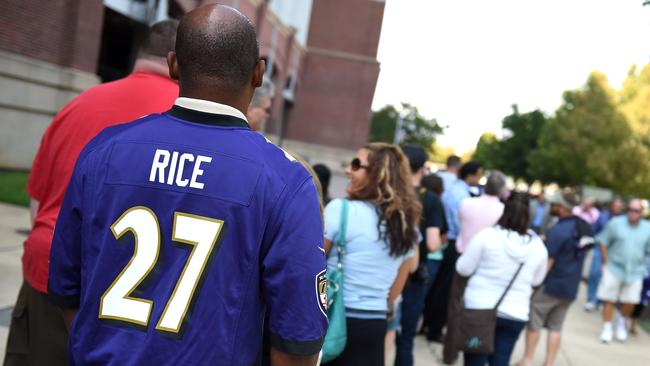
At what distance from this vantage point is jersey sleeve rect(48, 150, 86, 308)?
161cm

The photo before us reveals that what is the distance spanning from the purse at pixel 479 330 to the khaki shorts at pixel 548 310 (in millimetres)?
1832

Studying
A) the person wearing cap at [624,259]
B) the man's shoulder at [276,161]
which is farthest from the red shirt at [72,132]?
the person wearing cap at [624,259]

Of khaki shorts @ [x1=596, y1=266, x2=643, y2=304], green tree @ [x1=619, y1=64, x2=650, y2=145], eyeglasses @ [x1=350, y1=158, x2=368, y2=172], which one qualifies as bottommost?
khaki shorts @ [x1=596, y1=266, x2=643, y2=304]

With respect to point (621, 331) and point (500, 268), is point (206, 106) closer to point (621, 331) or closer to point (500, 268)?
point (500, 268)

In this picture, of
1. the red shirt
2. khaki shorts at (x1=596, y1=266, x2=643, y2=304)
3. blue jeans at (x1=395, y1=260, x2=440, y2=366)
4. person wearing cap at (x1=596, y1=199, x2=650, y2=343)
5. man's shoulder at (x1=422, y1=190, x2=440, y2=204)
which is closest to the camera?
the red shirt

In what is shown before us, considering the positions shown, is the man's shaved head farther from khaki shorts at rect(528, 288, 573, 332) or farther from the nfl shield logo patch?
khaki shorts at rect(528, 288, 573, 332)

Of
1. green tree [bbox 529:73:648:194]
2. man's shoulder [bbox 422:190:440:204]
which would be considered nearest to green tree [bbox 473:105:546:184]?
green tree [bbox 529:73:648:194]

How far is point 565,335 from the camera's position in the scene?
8.24 m

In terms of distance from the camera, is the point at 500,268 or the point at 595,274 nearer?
the point at 500,268

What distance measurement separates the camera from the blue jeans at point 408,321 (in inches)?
191

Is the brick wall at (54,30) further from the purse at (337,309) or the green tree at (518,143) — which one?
the green tree at (518,143)

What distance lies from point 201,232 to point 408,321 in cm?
379

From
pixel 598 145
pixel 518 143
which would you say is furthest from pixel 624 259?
pixel 518 143

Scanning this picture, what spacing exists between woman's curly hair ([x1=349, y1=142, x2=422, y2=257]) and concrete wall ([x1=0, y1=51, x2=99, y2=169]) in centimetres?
1042
